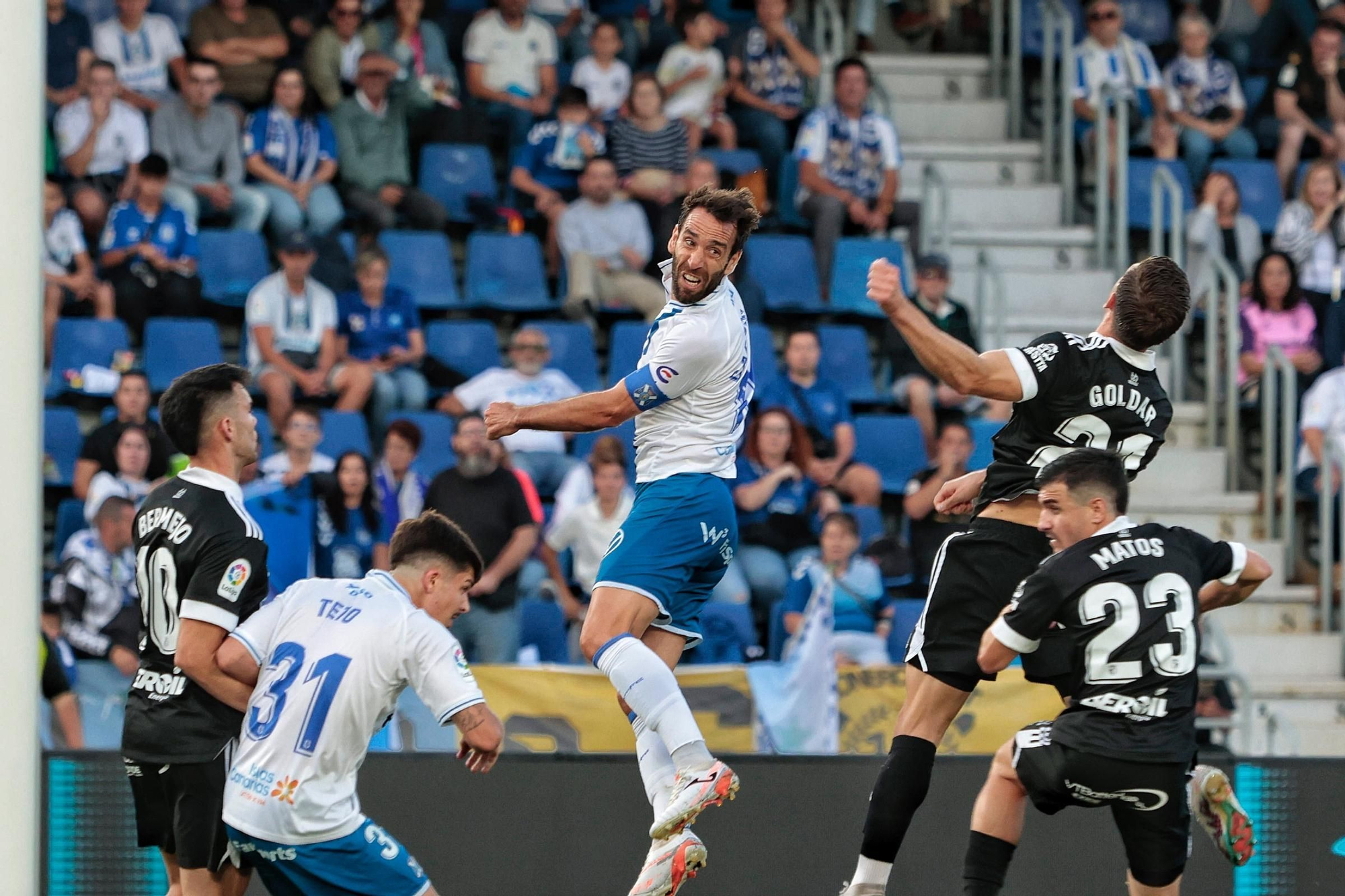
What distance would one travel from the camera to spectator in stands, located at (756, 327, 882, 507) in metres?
10.2

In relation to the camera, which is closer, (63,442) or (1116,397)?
(1116,397)

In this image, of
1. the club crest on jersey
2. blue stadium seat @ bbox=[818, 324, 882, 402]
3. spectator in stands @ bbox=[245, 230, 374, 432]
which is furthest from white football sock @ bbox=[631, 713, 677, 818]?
blue stadium seat @ bbox=[818, 324, 882, 402]

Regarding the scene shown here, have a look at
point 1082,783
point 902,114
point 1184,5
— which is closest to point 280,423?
point 902,114

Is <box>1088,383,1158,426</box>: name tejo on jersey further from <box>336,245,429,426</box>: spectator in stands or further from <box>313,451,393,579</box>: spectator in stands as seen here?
<box>336,245,429,426</box>: spectator in stands

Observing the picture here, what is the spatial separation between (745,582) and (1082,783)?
452cm

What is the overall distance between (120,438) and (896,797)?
5709 mm

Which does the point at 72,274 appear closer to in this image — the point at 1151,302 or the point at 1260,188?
the point at 1151,302

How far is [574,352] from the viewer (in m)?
10.8

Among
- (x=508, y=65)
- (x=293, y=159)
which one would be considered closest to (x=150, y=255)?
(x=293, y=159)

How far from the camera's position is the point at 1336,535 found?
11492 mm

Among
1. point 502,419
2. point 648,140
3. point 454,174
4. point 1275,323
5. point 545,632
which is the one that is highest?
point 648,140

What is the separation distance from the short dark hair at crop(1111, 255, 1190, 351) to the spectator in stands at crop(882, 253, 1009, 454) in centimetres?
537

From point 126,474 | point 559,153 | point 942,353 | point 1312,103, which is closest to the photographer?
point 942,353

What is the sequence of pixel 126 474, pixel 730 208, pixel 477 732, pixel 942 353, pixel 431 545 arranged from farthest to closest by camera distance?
pixel 126 474, pixel 730 208, pixel 431 545, pixel 942 353, pixel 477 732
